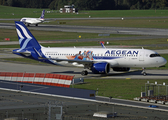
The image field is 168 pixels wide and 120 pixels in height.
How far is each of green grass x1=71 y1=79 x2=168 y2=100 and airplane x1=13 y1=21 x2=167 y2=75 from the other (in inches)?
172

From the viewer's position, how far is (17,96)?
43.9 metres

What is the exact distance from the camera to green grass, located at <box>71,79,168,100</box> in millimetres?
45094

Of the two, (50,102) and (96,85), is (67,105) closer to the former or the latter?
(50,102)

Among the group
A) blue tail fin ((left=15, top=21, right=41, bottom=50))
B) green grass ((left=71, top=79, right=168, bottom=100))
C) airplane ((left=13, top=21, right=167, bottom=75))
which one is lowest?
green grass ((left=71, top=79, right=168, bottom=100))

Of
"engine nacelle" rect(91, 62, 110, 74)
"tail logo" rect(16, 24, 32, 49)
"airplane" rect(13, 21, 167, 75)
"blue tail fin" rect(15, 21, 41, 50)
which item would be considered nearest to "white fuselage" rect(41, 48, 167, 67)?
"airplane" rect(13, 21, 167, 75)

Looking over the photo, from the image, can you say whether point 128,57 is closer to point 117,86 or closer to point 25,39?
point 117,86

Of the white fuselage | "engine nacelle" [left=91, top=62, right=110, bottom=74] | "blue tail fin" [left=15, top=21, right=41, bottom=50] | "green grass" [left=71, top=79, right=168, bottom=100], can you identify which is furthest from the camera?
"blue tail fin" [left=15, top=21, right=41, bottom=50]

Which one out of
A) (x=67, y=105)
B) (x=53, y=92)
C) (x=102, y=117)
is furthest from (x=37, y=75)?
(x=102, y=117)

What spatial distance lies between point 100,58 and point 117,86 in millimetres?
10914

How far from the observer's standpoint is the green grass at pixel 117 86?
148 ft

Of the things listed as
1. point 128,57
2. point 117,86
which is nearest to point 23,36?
point 128,57

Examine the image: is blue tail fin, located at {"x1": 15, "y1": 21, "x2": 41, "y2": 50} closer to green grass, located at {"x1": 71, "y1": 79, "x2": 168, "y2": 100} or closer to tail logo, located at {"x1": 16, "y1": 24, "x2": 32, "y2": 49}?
tail logo, located at {"x1": 16, "y1": 24, "x2": 32, "y2": 49}

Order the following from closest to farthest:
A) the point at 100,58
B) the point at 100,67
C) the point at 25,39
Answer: the point at 100,67 → the point at 100,58 → the point at 25,39

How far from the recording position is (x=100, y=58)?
2388 inches
